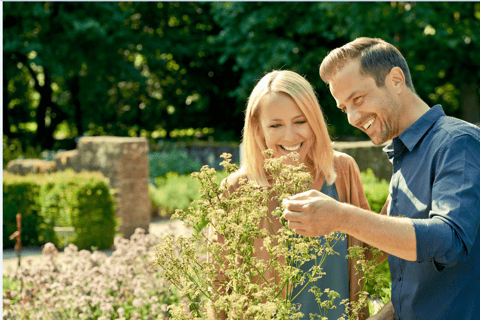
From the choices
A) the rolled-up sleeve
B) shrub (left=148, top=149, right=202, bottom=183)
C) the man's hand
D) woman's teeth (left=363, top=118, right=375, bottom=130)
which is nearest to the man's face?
woman's teeth (left=363, top=118, right=375, bottom=130)

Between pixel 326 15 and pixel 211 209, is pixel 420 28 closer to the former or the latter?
pixel 326 15

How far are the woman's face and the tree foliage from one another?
12.2 meters

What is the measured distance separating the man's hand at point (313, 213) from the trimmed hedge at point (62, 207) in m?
7.63

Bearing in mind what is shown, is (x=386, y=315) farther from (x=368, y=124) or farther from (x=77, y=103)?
(x=77, y=103)

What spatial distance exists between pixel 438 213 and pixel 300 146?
2.68 feet

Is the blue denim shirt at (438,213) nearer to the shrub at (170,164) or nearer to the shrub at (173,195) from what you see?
the shrub at (173,195)

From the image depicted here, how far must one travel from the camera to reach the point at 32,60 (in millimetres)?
16906

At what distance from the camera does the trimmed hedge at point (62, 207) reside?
8.42m

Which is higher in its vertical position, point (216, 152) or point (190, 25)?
point (190, 25)

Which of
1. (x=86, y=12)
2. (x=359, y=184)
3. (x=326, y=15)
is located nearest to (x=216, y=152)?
(x=326, y=15)

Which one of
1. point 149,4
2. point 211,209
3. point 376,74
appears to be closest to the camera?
point 211,209

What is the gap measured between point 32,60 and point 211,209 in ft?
56.9

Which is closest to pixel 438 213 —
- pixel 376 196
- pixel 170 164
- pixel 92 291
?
pixel 92 291

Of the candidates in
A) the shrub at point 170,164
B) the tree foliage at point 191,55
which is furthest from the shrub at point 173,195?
the tree foliage at point 191,55
